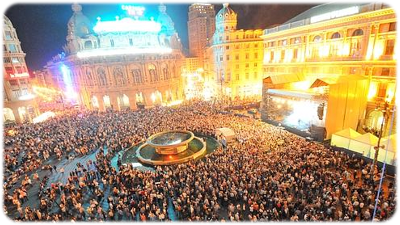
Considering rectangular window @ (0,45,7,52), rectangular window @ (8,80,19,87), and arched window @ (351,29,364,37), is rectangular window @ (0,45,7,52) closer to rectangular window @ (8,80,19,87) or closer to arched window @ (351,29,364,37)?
rectangular window @ (8,80,19,87)

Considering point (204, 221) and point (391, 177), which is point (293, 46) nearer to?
point (391, 177)

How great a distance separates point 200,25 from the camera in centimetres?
8712

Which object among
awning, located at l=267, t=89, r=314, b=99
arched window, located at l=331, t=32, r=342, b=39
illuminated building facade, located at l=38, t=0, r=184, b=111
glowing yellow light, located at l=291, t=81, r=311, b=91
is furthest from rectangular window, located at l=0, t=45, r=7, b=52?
arched window, located at l=331, t=32, r=342, b=39

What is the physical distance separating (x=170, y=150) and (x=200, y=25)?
74632 millimetres

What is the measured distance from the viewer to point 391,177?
1734 cm

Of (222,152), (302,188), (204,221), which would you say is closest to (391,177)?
(302,188)

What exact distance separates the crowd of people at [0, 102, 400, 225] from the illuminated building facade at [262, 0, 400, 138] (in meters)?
7.77

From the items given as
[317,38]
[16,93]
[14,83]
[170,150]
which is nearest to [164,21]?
[14,83]

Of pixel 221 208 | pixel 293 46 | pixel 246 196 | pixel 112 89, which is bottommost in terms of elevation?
pixel 221 208

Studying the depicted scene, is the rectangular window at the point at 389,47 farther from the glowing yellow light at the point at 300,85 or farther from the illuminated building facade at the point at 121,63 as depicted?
the illuminated building facade at the point at 121,63

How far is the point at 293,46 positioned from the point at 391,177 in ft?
85.9

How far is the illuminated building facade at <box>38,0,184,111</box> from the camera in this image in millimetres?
49750

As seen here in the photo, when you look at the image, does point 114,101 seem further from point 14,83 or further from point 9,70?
point 9,70

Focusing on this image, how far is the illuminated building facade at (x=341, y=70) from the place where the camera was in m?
25.3
